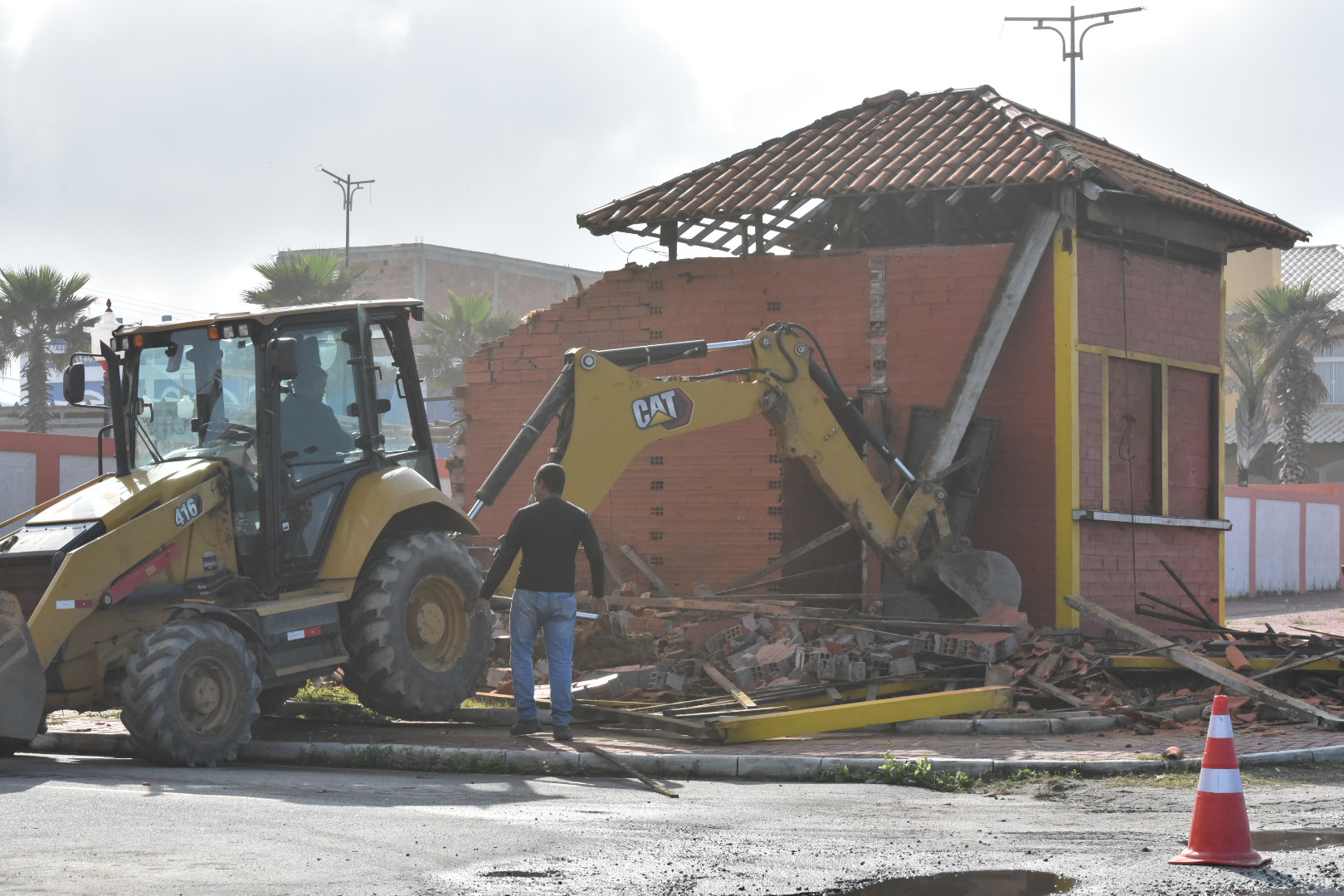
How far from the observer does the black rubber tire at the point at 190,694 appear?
8.66 metres

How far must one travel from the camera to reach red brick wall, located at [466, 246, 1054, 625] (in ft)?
50.6

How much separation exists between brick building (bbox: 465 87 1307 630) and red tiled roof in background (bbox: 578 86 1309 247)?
0.13 feet

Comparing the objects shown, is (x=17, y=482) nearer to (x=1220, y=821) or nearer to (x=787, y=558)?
(x=787, y=558)

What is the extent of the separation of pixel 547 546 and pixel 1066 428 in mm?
7043

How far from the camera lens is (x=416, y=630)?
1078 cm

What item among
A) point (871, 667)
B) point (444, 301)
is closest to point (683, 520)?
point (871, 667)

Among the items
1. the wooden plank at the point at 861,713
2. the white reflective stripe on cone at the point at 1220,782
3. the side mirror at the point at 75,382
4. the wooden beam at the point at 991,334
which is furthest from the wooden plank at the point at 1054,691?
the side mirror at the point at 75,382

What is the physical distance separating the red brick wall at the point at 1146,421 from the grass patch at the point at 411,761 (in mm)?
8124

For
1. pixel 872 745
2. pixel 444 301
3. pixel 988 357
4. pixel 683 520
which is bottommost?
pixel 872 745

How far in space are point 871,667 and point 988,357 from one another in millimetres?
4057

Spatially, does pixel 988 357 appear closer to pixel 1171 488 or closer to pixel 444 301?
pixel 1171 488

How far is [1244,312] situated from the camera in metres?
42.9

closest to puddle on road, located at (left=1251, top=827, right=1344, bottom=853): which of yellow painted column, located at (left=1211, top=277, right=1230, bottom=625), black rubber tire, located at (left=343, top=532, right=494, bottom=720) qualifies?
black rubber tire, located at (left=343, top=532, right=494, bottom=720)

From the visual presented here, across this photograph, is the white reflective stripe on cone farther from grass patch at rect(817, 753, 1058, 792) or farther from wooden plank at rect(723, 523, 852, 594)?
wooden plank at rect(723, 523, 852, 594)
